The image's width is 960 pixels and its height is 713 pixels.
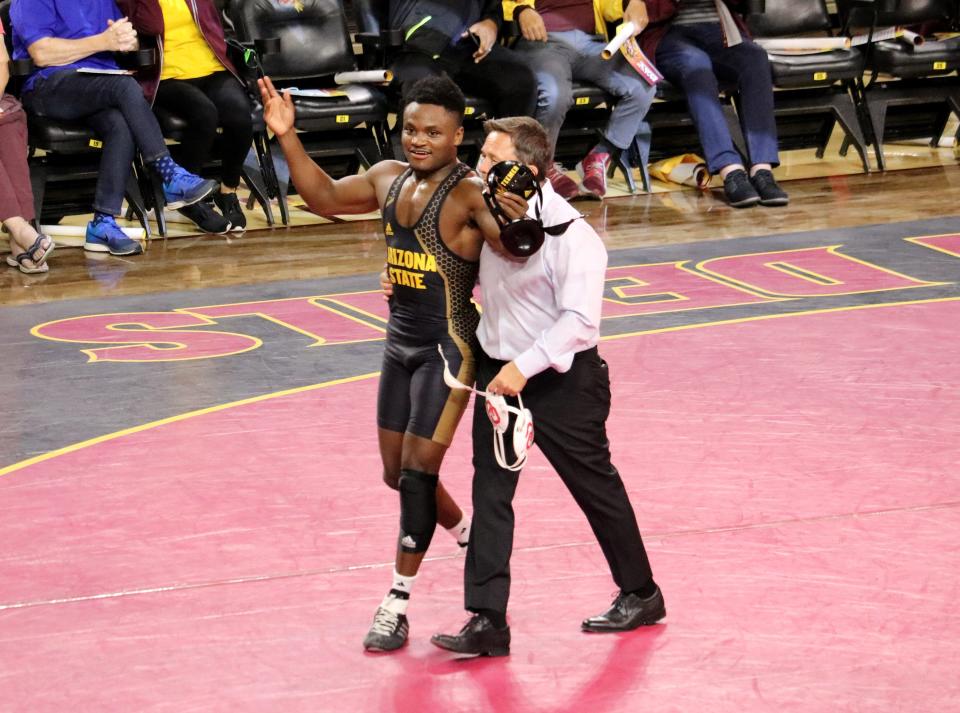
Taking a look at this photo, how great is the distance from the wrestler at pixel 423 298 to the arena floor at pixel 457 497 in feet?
0.95

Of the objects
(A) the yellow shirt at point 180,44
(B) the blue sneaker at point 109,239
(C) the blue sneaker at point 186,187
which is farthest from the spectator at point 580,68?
(B) the blue sneaker at point 109,239

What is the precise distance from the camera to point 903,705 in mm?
3615

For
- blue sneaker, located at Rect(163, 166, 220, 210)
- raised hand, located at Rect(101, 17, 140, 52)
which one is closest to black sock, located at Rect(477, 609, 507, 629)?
blue sneaker, located at Rect(163, 166, 220, 210)

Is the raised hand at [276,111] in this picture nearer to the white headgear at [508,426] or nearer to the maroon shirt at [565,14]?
the white headgear at [508,426]

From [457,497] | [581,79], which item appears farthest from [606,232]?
[457,497]

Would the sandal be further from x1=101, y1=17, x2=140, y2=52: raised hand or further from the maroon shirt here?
the maroon shirt

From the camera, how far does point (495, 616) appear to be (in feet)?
12.9

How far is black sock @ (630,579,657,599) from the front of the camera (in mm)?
4066

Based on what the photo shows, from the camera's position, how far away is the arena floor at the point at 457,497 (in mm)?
3836

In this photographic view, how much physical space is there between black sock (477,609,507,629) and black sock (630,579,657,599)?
0.37 meters

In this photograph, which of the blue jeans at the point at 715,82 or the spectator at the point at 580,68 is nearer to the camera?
the spectator at the point at 580,68

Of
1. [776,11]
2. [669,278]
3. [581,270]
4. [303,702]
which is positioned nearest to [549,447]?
[581,270]

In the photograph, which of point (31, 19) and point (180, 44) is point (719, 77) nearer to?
point (180, 44)

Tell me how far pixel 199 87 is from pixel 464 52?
1694mm
